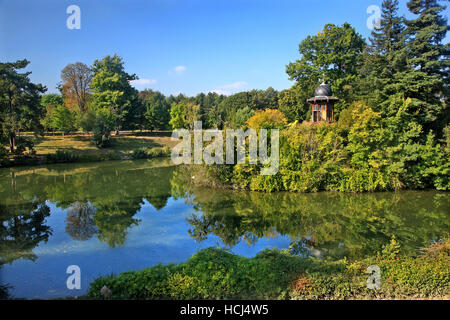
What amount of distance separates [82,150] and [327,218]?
3118 cm

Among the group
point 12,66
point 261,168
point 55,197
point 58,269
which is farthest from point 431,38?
point 12,66

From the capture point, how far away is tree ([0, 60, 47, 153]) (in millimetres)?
29000

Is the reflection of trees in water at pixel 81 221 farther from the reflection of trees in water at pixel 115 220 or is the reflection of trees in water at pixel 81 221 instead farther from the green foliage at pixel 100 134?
the green foliage at pixel 100 134

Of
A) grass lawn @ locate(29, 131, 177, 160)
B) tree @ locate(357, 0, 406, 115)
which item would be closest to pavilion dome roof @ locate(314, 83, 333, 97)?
tree @ locate(357, 0, 406, 115)

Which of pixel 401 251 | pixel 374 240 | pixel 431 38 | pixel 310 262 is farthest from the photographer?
pixel 431 38

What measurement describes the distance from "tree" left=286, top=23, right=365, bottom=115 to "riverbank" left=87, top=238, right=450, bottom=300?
2474 cm

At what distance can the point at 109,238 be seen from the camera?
11211 millimetres

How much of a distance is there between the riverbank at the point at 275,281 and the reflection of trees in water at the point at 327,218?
2.62 meters

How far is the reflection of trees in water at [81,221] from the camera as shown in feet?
38.2

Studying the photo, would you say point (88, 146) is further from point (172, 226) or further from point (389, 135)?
point (389, 135)

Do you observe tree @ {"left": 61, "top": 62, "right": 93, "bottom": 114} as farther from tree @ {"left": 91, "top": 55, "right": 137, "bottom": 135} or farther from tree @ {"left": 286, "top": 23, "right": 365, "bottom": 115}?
tree @ {"left": 286, "top": 23, "right": 365, "bottom": 115}

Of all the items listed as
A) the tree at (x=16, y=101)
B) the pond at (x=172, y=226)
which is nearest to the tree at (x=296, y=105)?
the pond at (x=172, y=226)
